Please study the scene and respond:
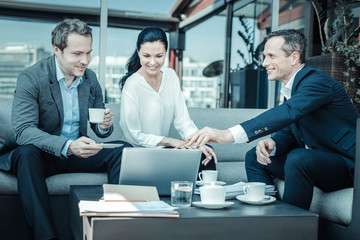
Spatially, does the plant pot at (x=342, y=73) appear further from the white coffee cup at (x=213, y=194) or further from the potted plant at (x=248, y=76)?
the white coffee cup at (x=213, y=194)

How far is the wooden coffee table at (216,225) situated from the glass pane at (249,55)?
12.8ft

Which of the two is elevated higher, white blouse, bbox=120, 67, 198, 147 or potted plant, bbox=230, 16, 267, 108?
potted plant, bbox=230, 16, 267, 108

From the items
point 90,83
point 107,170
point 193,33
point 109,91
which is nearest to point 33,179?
point 107,170

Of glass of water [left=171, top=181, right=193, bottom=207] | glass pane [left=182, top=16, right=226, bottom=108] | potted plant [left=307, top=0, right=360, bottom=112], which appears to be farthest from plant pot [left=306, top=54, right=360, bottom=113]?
glass of water [left=171, top=181, right=193, bottom=207]

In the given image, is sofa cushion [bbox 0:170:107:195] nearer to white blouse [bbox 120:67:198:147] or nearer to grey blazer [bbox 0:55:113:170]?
grey blazer [bbox 0:55:113:170]

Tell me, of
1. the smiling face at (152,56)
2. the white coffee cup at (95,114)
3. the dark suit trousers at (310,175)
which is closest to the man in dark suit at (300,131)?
the dark suit trousers at (310,175)

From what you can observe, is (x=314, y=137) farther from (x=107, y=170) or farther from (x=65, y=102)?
(x=65, y=102)

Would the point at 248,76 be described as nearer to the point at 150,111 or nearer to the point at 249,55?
the point at 249,55

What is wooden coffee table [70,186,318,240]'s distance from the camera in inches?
52.1

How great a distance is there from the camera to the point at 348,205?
1.90m

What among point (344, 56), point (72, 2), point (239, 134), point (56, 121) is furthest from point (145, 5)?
point (239, 134)

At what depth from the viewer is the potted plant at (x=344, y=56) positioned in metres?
4.10

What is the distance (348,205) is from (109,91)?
3.58m

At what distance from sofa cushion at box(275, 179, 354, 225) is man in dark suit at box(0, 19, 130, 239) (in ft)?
3.46
